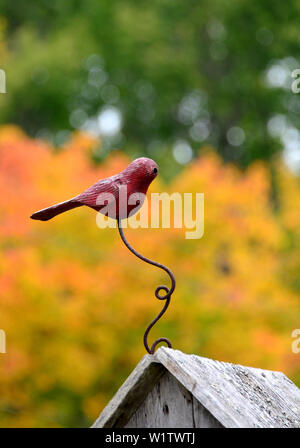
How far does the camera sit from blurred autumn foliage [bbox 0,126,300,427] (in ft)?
28.9

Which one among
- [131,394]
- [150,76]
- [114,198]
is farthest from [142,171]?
[150,76]

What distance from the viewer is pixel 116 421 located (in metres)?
2.33

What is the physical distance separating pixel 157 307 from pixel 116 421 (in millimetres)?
6832

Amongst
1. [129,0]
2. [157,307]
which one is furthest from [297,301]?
[129,0]

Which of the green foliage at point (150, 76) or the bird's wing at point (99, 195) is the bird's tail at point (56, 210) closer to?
the bird's wing at point (99, 195)

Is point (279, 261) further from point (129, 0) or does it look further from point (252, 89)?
point (129, 0)

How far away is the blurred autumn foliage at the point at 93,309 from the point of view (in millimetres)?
8805

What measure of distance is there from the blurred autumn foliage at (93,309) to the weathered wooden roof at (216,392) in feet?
21.0

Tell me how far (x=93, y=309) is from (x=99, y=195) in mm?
6880

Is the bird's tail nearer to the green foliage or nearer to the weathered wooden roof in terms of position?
the weathered wooden roof

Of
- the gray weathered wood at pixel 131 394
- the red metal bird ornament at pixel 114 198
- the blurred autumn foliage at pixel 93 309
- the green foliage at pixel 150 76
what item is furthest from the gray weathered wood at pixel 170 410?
the green foliage at pixel 150 76

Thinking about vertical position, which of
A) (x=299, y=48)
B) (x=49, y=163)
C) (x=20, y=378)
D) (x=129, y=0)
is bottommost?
(x=20, y=378)

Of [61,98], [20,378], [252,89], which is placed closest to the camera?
[20,378]
